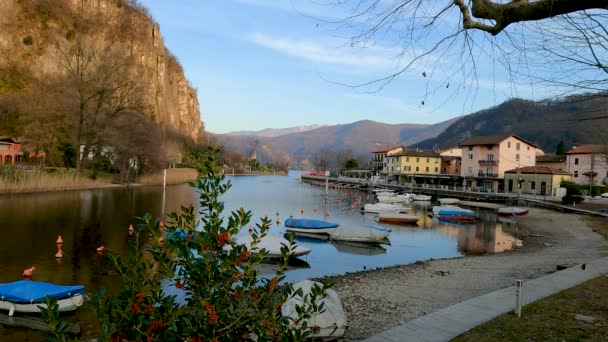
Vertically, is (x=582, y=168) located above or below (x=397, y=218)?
above

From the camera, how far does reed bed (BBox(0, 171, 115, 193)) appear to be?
143 ft

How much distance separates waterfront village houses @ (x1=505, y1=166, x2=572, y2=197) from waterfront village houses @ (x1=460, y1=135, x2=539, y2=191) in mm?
3074

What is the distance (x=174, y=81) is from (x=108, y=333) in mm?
147514

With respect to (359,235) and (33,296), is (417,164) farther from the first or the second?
(33,296)

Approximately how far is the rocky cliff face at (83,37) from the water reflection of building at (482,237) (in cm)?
5470

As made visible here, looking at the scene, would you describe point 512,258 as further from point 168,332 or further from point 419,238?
point 168,332

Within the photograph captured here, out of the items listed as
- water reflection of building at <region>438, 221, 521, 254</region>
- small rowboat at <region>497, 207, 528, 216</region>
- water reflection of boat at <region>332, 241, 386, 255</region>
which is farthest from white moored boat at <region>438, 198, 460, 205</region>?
water reflection of boat at <region>332, 241, 386, 255</region>

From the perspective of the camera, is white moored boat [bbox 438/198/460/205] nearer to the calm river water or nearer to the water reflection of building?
the calm river water

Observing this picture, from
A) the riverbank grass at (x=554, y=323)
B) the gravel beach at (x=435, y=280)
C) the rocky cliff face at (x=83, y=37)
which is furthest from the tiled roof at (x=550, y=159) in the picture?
the riverbank grass at (x=554, y=323)

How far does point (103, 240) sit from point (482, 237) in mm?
28023

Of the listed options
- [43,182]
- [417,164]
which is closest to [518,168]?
[417,164]

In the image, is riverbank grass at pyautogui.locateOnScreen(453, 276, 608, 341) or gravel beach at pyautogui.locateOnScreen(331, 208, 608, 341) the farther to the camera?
gravel beach at pyautogui.locateOnScreen(331, 208, 608, 341)

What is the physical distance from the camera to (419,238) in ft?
113

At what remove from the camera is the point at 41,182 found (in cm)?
4688
